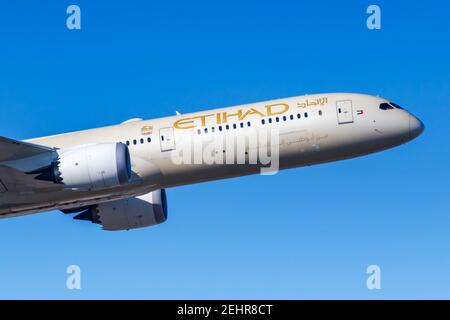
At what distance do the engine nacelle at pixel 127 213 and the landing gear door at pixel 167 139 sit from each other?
26.3 ft

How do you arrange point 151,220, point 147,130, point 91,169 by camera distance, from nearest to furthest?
point 91,169, point 147,130, point 151,220

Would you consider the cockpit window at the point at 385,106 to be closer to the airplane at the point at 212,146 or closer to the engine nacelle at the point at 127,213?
the airplane at the point at 212,146

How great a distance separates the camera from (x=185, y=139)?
4897 centimetres

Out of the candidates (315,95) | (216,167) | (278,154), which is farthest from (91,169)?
(315,95)

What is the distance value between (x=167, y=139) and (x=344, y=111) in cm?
948

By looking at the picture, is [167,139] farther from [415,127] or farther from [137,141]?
[415,127]

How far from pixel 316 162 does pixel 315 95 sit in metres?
3.67

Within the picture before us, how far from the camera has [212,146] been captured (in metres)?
48.7

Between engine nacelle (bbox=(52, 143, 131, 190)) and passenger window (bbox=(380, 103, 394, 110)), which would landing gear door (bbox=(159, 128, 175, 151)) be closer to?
engine nacelle (bbox=(52, 143, 131, 190))

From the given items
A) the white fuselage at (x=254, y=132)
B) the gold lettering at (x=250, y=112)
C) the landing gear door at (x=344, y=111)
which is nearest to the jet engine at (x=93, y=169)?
the white fuselage at (x=254, y=132)

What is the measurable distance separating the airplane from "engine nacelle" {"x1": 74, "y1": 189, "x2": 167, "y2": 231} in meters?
6.10

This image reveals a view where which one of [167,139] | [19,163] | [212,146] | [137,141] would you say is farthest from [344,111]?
[19,163]

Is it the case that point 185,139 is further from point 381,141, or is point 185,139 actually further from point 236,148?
point 381,141

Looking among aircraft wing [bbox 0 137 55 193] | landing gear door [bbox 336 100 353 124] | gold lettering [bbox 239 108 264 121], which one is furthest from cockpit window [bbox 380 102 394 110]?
aircraft wing [bbox 0 137 55 193]
